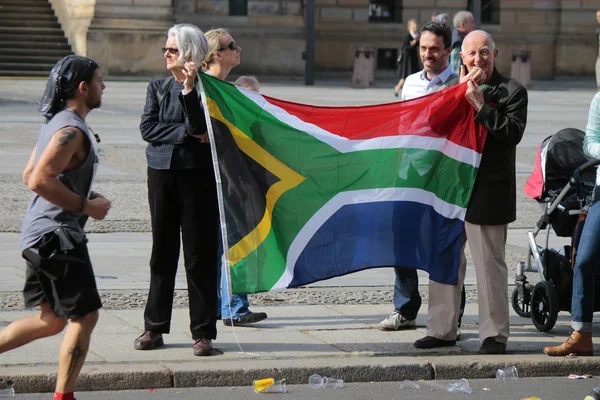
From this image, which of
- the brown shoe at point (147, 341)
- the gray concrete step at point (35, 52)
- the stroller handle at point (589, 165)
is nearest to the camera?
the brown shoe at point (147, 341)

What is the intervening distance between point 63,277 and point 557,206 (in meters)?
3.59

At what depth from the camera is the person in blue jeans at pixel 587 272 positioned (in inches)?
274

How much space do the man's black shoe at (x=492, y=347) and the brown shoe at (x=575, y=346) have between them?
0.27 metres

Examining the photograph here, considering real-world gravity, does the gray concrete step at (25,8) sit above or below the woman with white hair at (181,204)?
above

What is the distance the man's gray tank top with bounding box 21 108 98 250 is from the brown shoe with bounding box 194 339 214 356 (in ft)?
4.79

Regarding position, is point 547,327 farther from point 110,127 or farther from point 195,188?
point 110,127

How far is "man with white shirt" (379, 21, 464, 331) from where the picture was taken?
292 inches

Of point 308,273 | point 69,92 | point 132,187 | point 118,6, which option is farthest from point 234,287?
point 118,6

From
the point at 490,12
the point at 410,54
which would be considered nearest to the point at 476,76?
the point at 410,54

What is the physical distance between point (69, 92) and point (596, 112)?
3.16 meters

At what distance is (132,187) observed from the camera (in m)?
13.3

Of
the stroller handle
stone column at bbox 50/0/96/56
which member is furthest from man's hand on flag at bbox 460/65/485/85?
stone column at bbox 50/0/96/56

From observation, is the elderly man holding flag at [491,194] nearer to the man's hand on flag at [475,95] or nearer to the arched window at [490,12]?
the man's hand on flag at [475,95]

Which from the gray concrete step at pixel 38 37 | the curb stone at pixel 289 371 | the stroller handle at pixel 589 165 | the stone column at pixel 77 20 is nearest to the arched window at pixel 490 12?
the stone column at pixel 77 20
